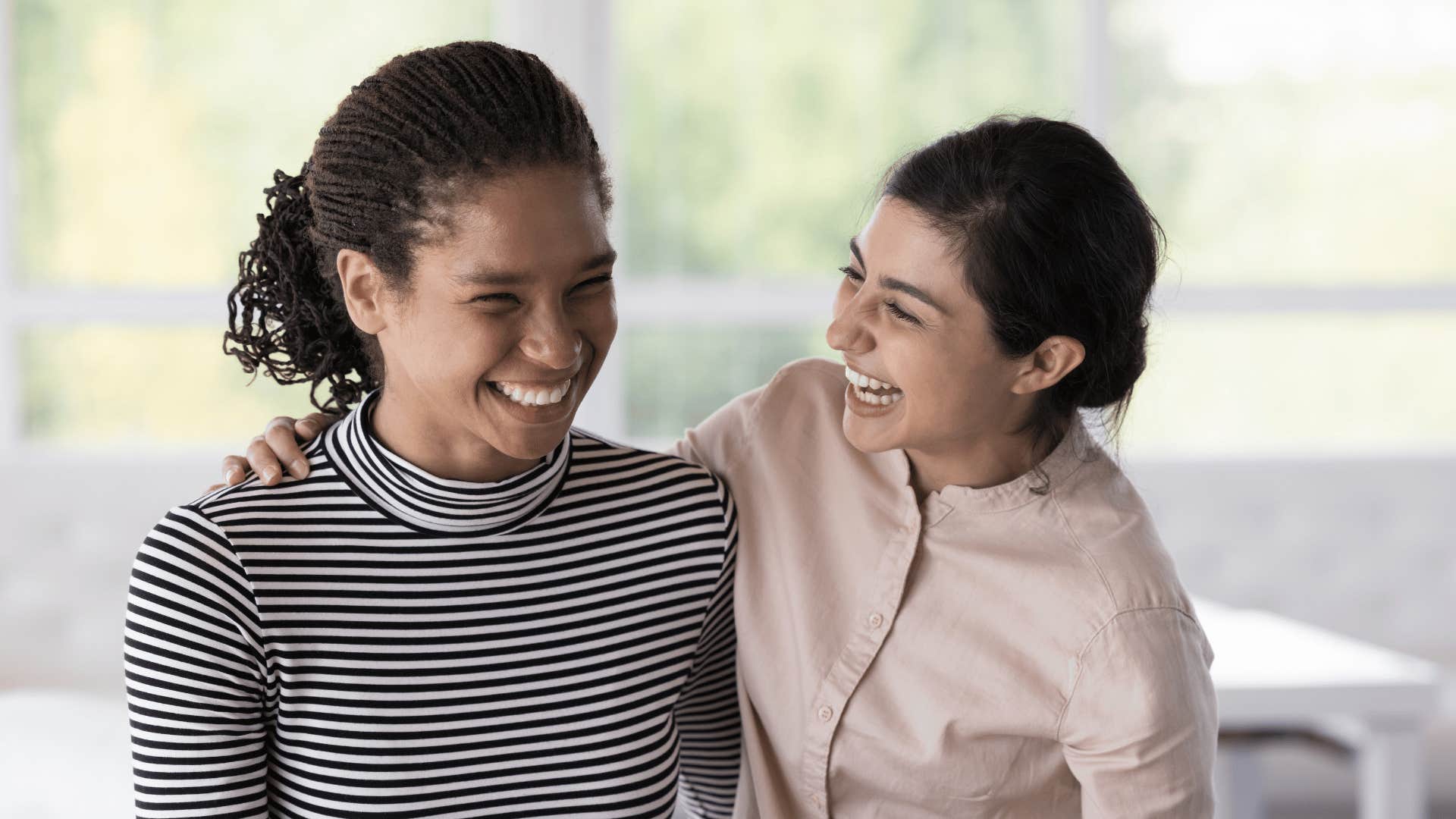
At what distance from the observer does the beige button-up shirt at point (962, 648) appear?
4.12ft

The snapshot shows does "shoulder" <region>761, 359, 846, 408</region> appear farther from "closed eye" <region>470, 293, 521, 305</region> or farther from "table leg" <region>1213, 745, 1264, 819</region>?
"table leg" <region>1213, 745, 1264, 819</region>

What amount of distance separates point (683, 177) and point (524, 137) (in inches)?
102

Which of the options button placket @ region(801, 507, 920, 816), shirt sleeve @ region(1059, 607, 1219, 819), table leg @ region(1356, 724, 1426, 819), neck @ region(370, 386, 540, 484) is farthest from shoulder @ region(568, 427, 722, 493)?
table leg @ region(1356, 724, 1426, 819)

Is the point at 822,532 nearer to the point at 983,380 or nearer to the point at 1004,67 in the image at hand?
the point at 983,380

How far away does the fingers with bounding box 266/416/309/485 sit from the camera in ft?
4.29

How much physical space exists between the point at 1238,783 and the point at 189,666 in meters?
2.16

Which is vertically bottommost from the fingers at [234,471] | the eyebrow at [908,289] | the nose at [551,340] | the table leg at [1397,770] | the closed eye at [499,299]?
the table leg at [1397,770]

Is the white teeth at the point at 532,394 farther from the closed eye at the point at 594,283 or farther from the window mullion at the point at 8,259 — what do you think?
A: the window mullion at the point at 8,259

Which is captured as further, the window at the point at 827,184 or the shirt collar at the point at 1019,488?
the window at the point at 827,184

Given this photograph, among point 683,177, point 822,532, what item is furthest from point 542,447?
point 683,177

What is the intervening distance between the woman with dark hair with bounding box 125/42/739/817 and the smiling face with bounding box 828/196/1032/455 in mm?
220

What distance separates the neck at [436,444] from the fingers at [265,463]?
97mm

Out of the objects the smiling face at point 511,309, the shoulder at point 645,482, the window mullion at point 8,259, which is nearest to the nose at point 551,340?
the smiling face at point 511,309

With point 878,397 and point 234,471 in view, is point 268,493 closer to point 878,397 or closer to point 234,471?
point 234,471
